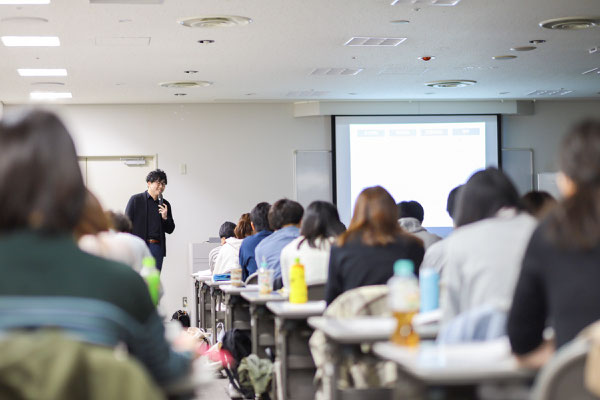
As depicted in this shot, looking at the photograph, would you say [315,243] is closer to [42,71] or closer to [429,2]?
[429,2]

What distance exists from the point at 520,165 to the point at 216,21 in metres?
7.78

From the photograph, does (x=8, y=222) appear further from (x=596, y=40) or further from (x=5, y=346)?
(x=596, y=40)

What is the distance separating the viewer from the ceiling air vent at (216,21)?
299 inches

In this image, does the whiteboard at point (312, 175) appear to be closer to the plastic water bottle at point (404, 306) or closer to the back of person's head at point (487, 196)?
the back of person's head at point (487, 196)

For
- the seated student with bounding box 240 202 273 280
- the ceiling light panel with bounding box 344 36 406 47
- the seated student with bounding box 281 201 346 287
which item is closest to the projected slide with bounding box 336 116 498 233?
the ceiling light panel with bounding box 344 36 406 47

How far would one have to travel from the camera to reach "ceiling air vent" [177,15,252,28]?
299 inches

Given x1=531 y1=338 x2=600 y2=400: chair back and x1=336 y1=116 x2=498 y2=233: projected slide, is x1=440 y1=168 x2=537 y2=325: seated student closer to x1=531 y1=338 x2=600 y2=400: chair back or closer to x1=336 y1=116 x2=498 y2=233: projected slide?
x1=531 y1=338 x2=600 y2=400: chair back

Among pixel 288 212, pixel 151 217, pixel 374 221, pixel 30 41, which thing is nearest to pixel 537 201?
pixel 374 221

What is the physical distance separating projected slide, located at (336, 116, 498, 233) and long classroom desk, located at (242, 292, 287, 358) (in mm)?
7612

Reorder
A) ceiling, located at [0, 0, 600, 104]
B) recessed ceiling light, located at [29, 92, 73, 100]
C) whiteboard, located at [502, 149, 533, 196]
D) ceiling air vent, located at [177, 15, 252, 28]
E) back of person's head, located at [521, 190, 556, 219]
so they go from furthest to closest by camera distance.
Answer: whiteboard, located at [502, 149, 533, 196]
recessed ceiling light, located at [29, 92, 73, 100]
ceiling air vent, located at [177, 15, 252, 28]
ceiling, located at [0, 0, 600, 104]
back of person's head, located at [521, 190, 556, 219]

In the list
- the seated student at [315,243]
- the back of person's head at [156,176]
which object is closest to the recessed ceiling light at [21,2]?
the back of person's head at [156,176]

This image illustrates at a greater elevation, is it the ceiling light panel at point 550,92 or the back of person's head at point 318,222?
the ceiling light panel at point 550,92

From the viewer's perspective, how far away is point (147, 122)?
42.9 ft

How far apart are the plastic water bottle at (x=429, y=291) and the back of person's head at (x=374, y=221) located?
25.1 inches
